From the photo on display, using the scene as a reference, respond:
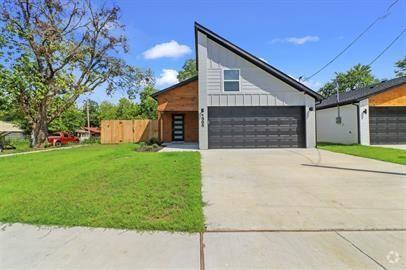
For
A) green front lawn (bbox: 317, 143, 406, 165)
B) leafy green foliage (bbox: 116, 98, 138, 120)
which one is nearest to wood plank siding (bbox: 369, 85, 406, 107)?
green front lawn (bbox: 317, 143, 406, 165)

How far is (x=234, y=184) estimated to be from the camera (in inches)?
269

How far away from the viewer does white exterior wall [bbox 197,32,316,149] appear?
15.4m

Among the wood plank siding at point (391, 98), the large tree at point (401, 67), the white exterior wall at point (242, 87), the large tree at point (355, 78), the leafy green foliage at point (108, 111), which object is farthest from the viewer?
the leafy green foliage at point (108, 111)

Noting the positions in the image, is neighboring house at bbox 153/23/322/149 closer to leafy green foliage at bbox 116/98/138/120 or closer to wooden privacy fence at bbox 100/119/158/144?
wooden privacy fence at bbox 100/119/158/144

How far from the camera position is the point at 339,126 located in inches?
786

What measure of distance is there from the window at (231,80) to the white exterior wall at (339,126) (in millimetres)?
7742

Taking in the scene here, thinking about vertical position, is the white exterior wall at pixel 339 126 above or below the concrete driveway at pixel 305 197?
above

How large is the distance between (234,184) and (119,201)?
8.92 ft

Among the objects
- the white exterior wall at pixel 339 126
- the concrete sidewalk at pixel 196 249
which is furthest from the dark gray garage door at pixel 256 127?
the concrete sidewalk at pixel 196 249

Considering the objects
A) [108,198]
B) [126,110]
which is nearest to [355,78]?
[126,110]

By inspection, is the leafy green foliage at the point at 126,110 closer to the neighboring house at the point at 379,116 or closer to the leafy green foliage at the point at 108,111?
the leafy green foliage at the point at 108,111

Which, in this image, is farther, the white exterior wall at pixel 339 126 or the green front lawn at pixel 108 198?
the white exterior wall at pixel 339 126

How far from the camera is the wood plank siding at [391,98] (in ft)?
58.5

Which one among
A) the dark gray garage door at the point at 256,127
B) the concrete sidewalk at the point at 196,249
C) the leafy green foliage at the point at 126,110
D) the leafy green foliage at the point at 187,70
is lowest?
the concrete sidewalk at the point at 196,249
